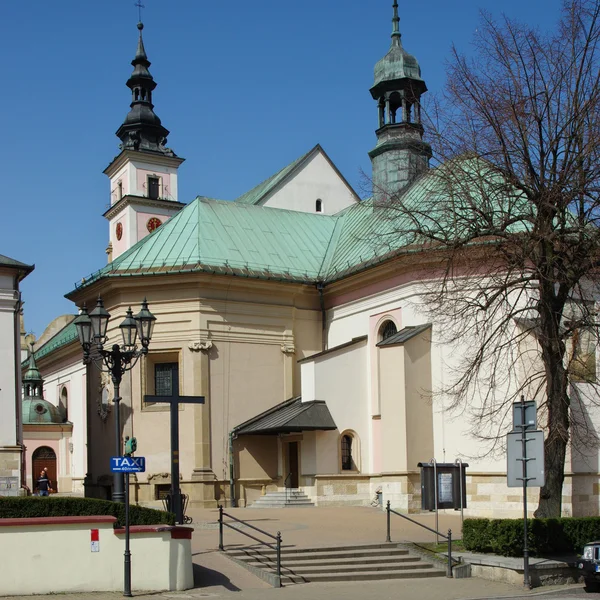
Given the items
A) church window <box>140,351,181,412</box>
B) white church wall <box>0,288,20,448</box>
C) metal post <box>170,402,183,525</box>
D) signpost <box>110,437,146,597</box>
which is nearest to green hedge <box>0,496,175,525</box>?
signpost <box>110,437,146,597</box>

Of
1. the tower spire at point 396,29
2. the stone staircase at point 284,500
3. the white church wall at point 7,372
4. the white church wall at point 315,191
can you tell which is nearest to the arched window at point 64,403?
the white church wall at point 315,191

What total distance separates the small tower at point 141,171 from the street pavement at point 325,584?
40.6m

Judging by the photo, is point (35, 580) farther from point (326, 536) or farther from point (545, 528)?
point (545, 528)

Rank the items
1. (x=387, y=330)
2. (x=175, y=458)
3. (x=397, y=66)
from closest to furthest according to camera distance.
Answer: (x=175, y=458) < (x=387, y=330) < (x=397, y=66)

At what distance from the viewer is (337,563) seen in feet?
64.8

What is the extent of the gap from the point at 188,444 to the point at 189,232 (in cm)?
847

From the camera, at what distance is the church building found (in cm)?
3097

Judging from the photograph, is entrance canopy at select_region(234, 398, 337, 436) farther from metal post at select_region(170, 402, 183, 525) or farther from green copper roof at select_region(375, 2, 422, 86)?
green copper roof at select_region(375, 2, 422, 86)

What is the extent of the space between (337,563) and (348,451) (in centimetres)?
1360

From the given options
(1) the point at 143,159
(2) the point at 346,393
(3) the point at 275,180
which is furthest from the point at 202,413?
(1) the point at 143,159

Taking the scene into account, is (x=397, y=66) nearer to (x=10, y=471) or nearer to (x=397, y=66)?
(x=397, y=66)

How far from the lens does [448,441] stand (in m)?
30.9

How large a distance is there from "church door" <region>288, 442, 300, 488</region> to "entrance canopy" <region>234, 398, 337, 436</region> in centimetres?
91

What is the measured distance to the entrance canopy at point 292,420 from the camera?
3219cm
